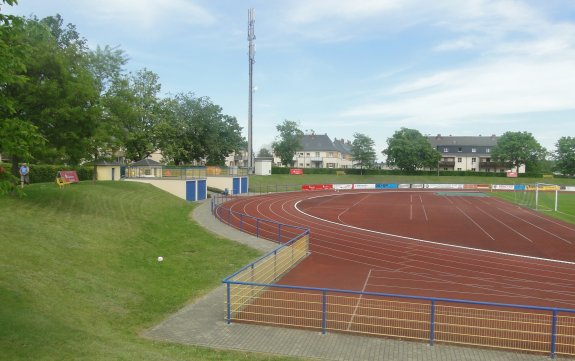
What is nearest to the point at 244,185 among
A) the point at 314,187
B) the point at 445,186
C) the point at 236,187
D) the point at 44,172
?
the point at 236,187

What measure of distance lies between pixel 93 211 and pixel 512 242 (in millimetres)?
23317

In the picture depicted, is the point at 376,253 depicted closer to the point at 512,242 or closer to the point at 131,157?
the point at 512,242

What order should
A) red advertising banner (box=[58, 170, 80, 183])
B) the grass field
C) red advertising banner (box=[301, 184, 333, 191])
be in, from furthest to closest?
the grass field, red advertising banner (box=[301, 184, 333, 191]), red advertising banner (box=[58, 170, 80, 183])

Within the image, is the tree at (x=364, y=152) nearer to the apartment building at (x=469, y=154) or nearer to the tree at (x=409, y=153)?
the tree at (x=409, y=153)

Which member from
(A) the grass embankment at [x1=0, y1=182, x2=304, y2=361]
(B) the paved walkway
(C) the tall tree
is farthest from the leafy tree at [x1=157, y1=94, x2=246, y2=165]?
(B) the paved walkway

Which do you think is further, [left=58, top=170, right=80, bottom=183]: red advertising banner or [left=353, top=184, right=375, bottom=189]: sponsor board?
[left=353, top=184, right=375, bottom=189]: sponsor board

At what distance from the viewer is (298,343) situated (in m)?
10.0

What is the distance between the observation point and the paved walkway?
30.9 feet

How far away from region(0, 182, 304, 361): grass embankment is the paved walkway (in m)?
0.50

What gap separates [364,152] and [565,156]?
46949 mm

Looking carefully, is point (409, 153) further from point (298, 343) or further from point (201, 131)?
point (298, 343)

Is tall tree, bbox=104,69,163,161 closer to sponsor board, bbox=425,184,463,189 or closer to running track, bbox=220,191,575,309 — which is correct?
running track, bbox=220,191,575,309

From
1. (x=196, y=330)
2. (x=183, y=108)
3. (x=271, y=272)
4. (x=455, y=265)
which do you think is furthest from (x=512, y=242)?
(x=183, y=108)

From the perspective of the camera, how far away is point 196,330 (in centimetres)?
1089
